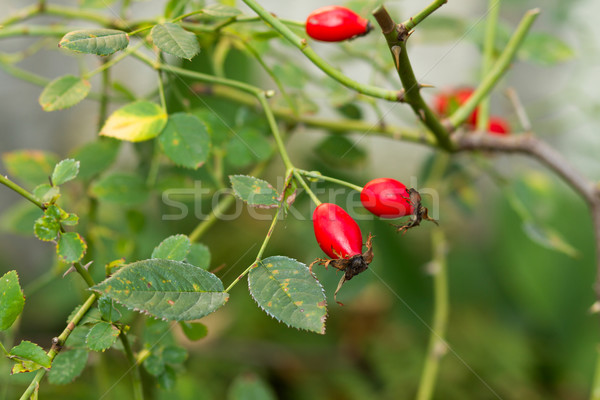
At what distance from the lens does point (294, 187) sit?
0.50 m

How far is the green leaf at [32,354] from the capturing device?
0.41 meters

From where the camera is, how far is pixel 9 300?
0.44m

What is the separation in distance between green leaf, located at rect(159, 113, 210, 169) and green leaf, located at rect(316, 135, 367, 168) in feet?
1.13

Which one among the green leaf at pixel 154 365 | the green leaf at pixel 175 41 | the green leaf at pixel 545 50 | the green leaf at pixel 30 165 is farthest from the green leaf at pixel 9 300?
the green leaf at pixel 545 50

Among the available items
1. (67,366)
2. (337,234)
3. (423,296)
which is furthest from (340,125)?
(423,296)

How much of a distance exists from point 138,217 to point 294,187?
0.42 metres

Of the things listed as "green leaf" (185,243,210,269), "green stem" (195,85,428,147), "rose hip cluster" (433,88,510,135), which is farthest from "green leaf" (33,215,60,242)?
"rose hip cluster" (433,88,510,135)

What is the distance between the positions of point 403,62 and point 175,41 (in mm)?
207

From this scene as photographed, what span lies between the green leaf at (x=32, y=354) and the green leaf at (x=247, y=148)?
38 centimetres

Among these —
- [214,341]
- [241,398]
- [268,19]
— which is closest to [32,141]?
[214,341]

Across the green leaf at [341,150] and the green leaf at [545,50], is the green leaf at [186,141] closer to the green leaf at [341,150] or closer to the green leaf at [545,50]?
the green leaf at [341,150]

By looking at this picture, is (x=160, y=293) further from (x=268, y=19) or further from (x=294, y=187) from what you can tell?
(x=268, y=19)

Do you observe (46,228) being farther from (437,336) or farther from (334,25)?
(437,336)

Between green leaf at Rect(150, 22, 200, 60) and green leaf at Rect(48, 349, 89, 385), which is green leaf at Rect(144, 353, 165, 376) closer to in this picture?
green leaf at Rect(48, 349, 89, 385)
